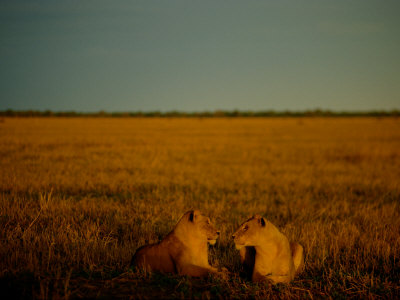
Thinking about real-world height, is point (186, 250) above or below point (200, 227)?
below

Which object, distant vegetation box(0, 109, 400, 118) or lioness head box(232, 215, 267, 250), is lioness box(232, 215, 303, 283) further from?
distant vegetation box(0, 109, 400, 118)

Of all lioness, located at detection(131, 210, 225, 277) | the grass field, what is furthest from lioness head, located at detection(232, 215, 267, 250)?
the grass field

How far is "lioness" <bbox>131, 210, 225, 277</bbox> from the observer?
13.5ft

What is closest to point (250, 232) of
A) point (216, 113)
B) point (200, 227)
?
point (200, 227)

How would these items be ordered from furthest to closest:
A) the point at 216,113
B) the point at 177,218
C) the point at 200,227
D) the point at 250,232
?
1. the point at 216,113
2. the point at 177,218
3. the point at 200,227
4. the point at 250,232

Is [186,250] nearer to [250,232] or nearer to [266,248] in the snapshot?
[250,232]

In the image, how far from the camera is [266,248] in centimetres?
414

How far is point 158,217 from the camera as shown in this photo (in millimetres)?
7473

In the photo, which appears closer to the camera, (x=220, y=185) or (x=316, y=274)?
(x=316, y=274)

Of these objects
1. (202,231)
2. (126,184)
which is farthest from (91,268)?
(126,184)

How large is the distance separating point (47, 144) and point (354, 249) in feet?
77.5

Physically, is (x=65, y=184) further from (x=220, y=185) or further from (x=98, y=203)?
(x=220, y=185)

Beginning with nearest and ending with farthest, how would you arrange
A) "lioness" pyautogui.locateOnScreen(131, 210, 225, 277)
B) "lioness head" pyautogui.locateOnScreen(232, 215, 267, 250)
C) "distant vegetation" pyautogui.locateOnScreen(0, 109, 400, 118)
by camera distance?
1. "lioness head" pyautogui.locateOnScreen(232, 215, 267, 250)
2. "lioness" pyautogui.locateOnScreen(131, 210, 225, 277)
3. "distant vegetation" pyautogui.locateOnScreen(0, 109, 400, 118)

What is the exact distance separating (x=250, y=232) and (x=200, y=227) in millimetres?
633
